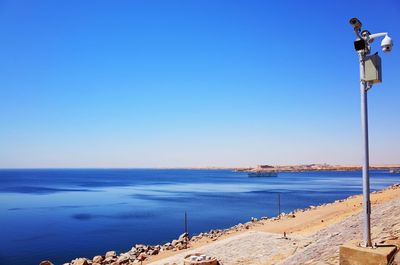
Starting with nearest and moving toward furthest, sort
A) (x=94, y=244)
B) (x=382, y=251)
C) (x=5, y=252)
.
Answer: (x=382, y=251) → (x=5, y=252) → (x=94, y=244)

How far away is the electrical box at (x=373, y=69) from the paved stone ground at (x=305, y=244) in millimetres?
3320

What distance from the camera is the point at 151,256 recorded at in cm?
2300

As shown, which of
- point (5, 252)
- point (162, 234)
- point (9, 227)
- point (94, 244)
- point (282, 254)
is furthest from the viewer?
point (9, 227)

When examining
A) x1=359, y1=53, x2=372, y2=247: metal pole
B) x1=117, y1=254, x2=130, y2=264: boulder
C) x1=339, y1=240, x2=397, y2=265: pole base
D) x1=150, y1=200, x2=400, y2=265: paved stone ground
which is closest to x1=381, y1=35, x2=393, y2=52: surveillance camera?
x1=359, y1=53, x2=372, y2=247: metal pole

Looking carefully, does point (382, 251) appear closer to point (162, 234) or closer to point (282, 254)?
point (282, 254)

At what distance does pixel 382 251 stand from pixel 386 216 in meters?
3.87

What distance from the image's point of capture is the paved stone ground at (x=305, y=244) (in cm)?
785

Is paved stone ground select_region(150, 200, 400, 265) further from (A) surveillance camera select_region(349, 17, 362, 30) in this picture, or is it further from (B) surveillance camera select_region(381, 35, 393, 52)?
(A) surveillance camera select_region(349, 17, 362, 30)

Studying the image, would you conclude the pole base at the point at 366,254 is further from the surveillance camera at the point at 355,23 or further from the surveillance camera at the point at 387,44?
the surveillance camera at the point at 355,23

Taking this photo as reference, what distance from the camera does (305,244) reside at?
1459 cm

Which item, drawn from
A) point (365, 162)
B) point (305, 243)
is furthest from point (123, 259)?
point (365, 162)

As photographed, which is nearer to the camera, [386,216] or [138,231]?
[386,216]

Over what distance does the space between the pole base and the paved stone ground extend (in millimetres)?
237

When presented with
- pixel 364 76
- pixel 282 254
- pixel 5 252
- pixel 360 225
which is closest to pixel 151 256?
pixel 282 254
